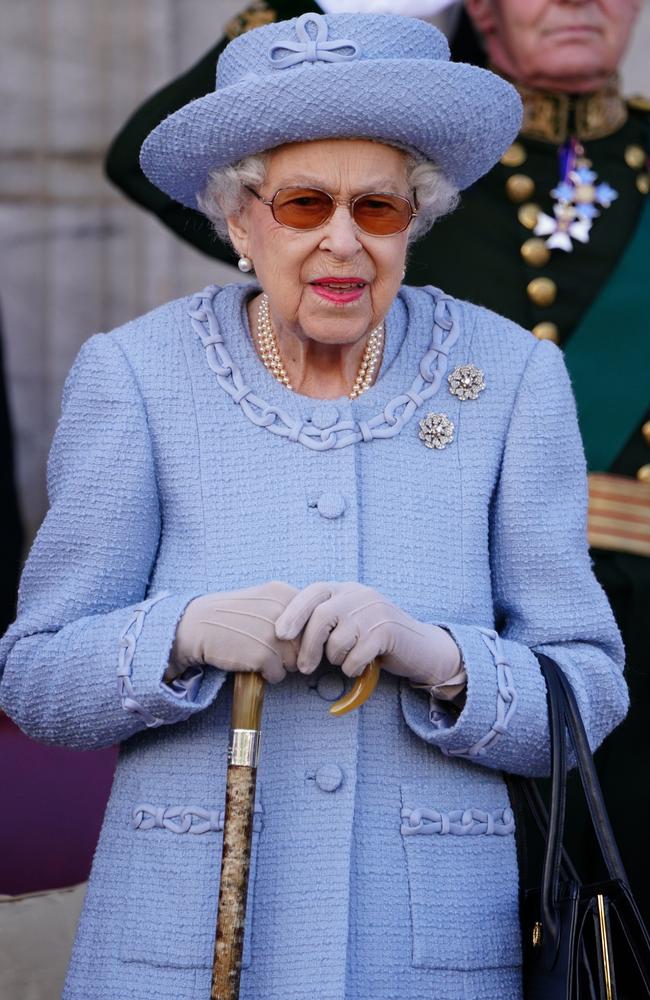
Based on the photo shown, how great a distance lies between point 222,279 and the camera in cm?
543

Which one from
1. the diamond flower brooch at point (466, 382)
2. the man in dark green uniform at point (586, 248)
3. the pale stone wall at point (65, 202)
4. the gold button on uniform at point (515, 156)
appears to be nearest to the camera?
the diamond flower brooch at point (466, 382)

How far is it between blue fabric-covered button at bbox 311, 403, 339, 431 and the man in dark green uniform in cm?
119

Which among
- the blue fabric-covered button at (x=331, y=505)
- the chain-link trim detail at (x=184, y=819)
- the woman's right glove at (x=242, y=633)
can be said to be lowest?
the chain-link trim detail at (x=184, y=819)

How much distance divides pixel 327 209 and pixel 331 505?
380 mm

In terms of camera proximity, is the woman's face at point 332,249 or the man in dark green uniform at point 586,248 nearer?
the woman's face at point 332,249

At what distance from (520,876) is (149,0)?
324 cm

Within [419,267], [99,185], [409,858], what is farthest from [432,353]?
[99,185]

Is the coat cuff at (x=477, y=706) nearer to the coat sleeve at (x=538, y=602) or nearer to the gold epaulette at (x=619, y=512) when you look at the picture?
the coat sleeve at (x=538, y=602)

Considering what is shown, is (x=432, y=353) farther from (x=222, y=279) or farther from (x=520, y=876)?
(x=222, y=279)

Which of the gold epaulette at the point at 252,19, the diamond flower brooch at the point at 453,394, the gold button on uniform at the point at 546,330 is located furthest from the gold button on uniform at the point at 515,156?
the diamond flower brooch at the point at 453,394

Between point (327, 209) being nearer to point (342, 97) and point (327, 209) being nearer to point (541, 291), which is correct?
point (342, 97)

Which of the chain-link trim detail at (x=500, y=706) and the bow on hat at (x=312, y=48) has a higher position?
the bow on hat at (x=312, y=48)

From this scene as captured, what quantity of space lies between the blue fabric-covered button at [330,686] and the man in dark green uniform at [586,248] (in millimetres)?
1252

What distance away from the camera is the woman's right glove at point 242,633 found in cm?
231
